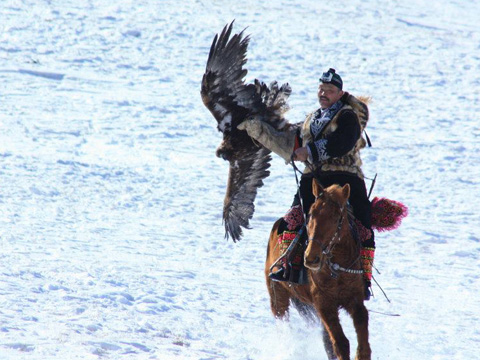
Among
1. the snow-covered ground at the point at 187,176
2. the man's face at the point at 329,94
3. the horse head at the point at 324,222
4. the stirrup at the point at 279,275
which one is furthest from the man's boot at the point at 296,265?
the man's face at the point at 329,94

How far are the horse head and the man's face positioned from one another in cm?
78

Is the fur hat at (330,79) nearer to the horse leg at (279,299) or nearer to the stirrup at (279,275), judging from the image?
the stirrup at (279,275)

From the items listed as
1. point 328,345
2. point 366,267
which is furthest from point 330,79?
point 328,345

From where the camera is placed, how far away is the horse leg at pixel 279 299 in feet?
20.5

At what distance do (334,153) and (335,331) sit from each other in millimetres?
1268

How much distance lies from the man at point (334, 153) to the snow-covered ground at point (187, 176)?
1.18 m

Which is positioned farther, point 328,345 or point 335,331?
point 328,345

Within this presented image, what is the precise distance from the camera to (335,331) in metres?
5.26

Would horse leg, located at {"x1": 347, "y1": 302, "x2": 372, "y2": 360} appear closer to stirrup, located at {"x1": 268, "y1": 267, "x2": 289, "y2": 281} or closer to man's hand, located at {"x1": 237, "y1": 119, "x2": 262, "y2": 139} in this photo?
stirrup, located at {"x1": 268, "y1": 267, "x2": 289, "y2": 281}

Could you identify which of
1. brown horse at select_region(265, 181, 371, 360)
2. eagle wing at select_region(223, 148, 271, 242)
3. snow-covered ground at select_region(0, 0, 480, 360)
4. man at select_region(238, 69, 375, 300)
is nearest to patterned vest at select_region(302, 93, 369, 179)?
man at select_region(238, 69, 375, 300)

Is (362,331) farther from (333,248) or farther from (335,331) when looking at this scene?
(333,248)

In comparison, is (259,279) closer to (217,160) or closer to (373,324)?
(373,324)

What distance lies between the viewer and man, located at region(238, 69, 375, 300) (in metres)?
5.25

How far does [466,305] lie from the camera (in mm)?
7898
